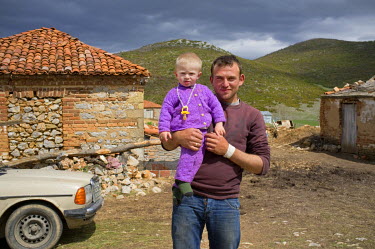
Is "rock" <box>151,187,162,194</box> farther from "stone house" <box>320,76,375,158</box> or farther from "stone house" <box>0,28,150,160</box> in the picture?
"stone house" <box>320,76,375,158</box>

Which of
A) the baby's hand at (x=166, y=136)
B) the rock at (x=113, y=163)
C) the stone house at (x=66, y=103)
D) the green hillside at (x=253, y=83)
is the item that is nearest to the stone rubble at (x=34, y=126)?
the stone house at (x=66, y=103)

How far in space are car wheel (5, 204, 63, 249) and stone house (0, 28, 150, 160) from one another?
16.7 feet

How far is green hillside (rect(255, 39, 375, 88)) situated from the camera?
55731 millimetres

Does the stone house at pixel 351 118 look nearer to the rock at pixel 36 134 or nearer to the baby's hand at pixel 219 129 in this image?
the rock at pixel 36 134

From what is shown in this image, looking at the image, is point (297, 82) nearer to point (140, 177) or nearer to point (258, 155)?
point (140, 177)

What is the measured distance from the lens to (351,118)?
1562 centimetres

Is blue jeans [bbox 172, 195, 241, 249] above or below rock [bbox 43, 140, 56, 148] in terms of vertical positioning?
above

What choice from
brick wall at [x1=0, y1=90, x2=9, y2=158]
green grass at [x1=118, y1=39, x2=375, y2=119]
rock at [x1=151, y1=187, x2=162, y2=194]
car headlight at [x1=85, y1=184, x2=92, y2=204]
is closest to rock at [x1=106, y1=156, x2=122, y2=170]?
rock at [x1=151, y1=187, x2=162, y2=194]

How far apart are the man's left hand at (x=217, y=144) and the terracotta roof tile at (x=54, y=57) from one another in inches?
308

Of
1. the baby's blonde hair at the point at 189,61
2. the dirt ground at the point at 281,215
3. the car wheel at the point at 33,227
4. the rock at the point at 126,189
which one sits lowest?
the dirt ground at the point at 281,215

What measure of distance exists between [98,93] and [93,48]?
2675 millimetres

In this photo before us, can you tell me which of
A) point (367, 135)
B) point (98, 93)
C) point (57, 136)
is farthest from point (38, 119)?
point (367, 135)

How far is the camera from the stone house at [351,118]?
14.7m

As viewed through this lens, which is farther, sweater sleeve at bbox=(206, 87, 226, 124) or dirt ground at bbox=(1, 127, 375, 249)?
dirt ground at bbox=(1, 127, 375, 249)
